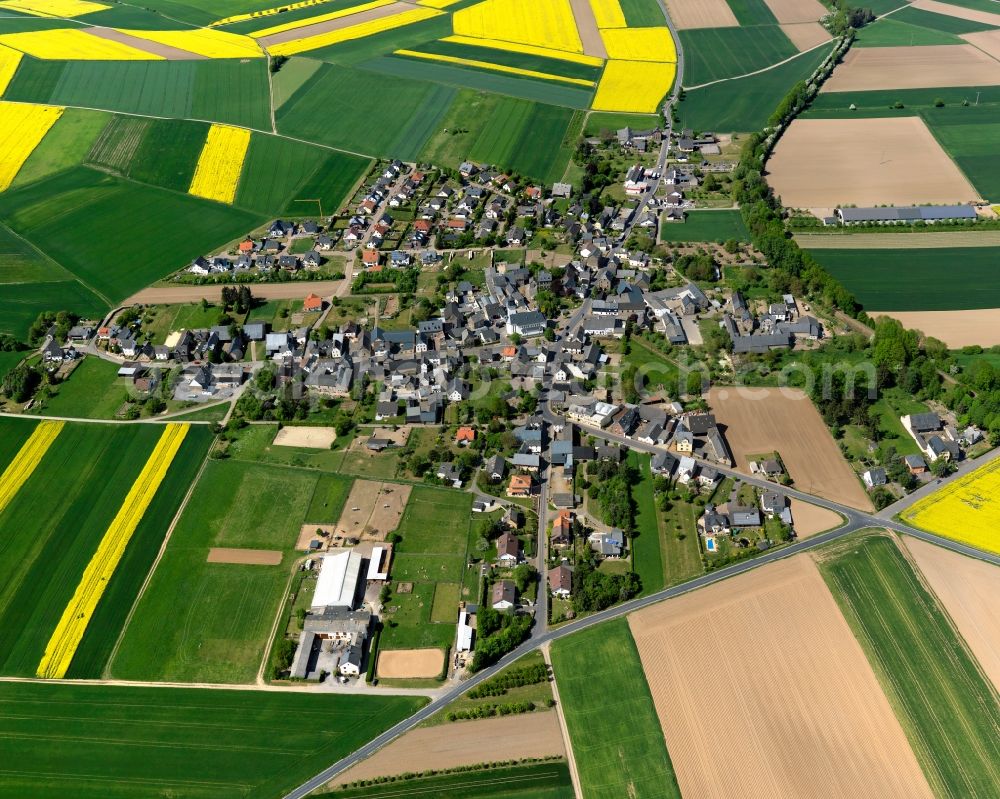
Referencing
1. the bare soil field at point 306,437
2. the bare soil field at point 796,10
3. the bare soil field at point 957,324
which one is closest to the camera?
the bare soil field at point 306,437

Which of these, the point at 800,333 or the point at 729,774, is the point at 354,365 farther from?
the point at 729,774

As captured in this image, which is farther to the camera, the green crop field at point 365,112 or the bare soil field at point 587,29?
the bare soil field at point 587,29

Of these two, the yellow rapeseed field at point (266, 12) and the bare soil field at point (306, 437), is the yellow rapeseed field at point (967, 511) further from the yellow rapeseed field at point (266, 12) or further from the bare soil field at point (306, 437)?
the yellow rapeseed field at point (266, 12)

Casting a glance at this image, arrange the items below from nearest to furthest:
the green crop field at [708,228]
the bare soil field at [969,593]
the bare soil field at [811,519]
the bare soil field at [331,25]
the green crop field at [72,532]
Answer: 1. the bare soil field at [969,593]
2. the green crop field at [72,532]
3. the bare soil field at [811,519]
4. the green crop field at [708,228]
5. the bare soil field at [331,25]

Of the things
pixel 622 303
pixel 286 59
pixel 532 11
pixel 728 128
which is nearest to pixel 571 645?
pixel 622 303

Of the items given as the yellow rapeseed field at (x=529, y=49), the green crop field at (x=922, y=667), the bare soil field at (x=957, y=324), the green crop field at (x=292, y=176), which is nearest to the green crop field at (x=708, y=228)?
the bare soil field at (x=957, y=324)

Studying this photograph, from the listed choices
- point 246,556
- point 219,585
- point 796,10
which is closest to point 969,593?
point 246,556
